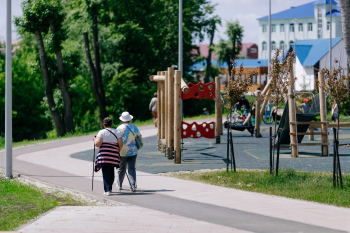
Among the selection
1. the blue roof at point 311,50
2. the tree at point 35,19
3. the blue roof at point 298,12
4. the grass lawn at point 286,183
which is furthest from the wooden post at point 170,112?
the blue roof at point 298,12

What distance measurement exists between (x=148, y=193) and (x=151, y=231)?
12.0 ft

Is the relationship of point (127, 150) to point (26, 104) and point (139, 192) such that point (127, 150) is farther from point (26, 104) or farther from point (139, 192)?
point (26, 104)

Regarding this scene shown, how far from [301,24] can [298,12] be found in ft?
13.1

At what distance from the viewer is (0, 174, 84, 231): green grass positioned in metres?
9.59

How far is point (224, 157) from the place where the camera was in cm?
1861

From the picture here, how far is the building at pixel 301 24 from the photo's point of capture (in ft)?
368

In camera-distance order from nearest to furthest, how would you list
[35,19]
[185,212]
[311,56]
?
[185,212]
[35,19]
[311,56]

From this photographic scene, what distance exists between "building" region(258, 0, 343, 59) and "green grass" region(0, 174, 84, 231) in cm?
10120

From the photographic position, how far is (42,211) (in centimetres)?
1030

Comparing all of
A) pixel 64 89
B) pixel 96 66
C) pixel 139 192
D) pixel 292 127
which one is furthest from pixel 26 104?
pixel 139 192

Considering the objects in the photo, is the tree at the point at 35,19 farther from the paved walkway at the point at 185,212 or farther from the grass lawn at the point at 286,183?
the grass lawn at the point at 286,183

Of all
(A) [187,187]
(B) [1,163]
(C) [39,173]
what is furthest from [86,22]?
(A) [187,187]

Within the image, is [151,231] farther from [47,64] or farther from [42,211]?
[47,64]

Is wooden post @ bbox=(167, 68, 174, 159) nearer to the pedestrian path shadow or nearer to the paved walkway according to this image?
the paved walkway
